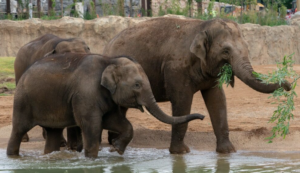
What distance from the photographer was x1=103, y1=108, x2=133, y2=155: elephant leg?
7.95m

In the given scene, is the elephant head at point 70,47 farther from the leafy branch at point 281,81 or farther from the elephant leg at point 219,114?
the leafy branch at point 281,81

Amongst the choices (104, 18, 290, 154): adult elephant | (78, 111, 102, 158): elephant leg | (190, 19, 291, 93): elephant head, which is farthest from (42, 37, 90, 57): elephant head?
(190, 19, 291, 93): elephant head

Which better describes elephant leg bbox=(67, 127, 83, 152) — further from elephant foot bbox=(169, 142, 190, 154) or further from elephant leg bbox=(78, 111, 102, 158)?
elephant foot bbox=(169, 142, 190, 154)

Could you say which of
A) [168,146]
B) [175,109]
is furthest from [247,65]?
[168,146]

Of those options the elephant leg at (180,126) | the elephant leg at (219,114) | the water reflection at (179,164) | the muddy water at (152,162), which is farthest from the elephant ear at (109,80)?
the elephant leg at (219,114)

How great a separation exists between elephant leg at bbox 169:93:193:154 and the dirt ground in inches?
22.1

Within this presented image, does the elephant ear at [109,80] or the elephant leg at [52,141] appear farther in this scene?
the elephant leg at [52,141]

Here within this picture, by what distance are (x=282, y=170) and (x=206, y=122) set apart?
4083 millimetres

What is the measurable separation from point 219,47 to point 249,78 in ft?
2.36

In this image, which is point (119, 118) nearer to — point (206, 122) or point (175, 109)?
point (175, 109)

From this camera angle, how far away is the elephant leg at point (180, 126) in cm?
851

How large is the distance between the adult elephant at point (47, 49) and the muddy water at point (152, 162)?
0.86m

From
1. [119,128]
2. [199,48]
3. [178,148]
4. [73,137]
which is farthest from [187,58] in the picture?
[73,137]

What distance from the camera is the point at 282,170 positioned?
737cm
